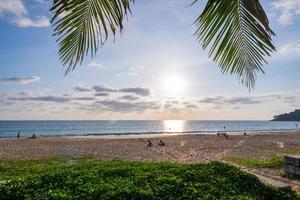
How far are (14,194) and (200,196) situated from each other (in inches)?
148

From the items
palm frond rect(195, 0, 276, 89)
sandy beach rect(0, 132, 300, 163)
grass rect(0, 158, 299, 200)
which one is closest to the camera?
palm frond rect(195, 0, 276, 89)

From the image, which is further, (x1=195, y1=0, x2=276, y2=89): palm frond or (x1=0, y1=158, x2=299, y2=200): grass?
(x1=0, y1=158, x2=299, y2=200): grass

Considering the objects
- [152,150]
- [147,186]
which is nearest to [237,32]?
[147,186]

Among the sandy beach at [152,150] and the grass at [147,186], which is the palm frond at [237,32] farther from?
the sandy beach at [152,150]

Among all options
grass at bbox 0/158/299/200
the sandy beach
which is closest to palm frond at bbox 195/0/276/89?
grass at bbox 0/158/299/200

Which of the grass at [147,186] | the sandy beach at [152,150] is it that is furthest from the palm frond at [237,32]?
the sandy beach at [152,150]

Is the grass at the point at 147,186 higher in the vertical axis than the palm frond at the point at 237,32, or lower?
lower

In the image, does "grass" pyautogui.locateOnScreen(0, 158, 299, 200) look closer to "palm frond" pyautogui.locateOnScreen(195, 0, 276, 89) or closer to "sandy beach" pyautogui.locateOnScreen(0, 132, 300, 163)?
"palm frond" pyautogui.locateOnScreen(195, 0, 276, 89)

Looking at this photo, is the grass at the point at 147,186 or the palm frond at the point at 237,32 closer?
the palm frond at the point at 237,32

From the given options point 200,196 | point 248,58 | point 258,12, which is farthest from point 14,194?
point 258,12

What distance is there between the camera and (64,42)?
12.4 ft

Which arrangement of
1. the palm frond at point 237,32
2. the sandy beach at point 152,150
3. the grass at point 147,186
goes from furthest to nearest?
the sandy beach at point 152,150 → the grass at point 147,186 → the palm frond at point 237,32

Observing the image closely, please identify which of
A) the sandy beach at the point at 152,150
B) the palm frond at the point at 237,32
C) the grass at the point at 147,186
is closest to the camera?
the palm frond at the point at 237,32

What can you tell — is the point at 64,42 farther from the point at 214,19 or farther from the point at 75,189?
the point at 75,189
